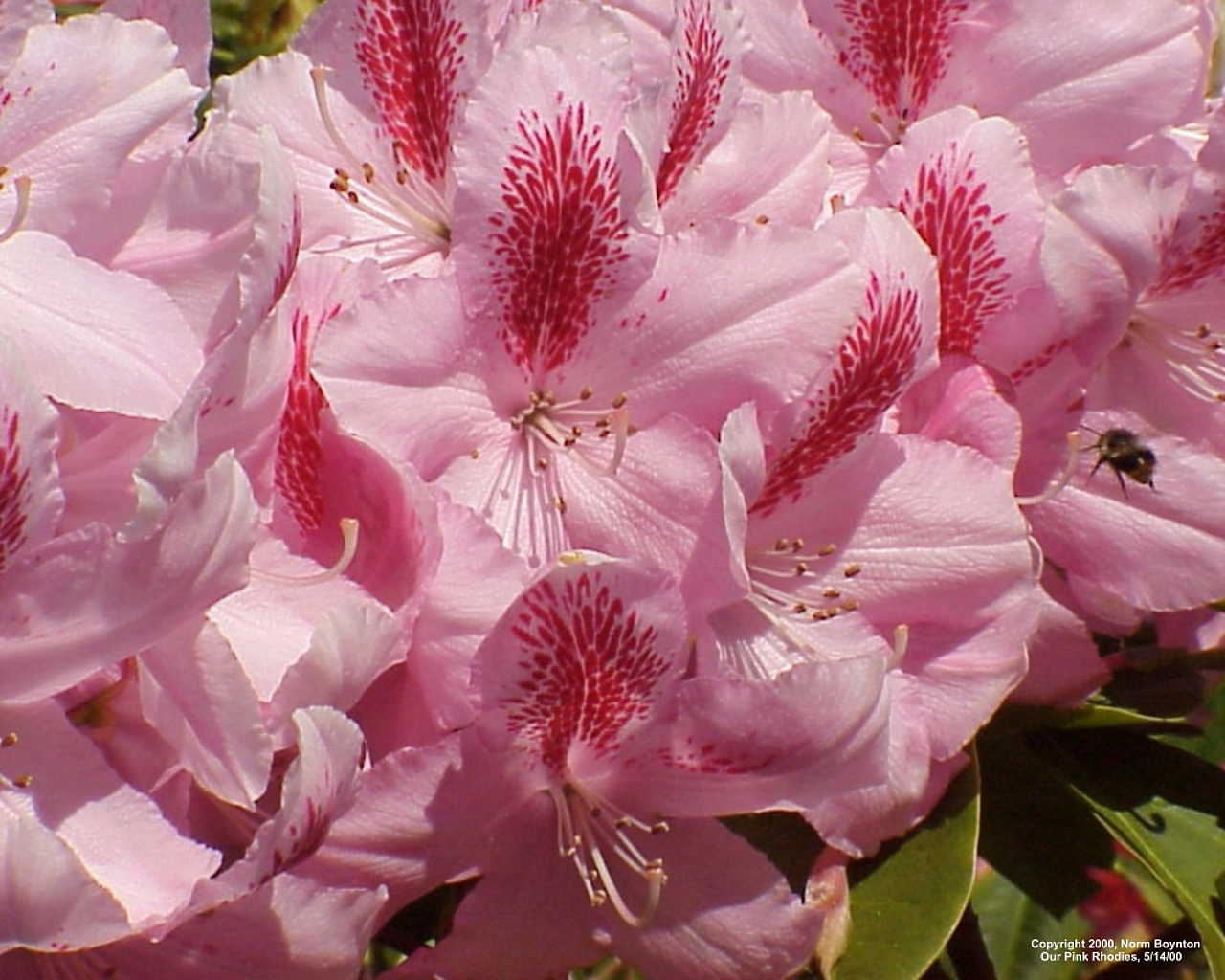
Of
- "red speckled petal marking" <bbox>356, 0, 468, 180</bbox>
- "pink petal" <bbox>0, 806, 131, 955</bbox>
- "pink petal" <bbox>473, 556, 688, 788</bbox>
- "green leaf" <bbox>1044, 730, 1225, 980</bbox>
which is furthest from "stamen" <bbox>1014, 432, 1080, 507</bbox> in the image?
"pink petal" <bbox>0, 806, 131, 955</bbox>

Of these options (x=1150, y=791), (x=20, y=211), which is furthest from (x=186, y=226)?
(x=1150, y=791)

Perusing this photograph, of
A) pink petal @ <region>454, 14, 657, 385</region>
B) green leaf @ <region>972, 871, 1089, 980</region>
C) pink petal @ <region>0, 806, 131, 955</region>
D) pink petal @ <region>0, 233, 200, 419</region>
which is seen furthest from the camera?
green leaf @ <region>972, 871, 1089, 980</region>

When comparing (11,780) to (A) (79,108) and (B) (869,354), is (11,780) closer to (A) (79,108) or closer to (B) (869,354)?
(A) (79,108)

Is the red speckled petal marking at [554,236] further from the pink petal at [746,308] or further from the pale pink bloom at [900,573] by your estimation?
the pale pink bloom at [900,573]

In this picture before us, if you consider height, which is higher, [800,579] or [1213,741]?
[800,579]

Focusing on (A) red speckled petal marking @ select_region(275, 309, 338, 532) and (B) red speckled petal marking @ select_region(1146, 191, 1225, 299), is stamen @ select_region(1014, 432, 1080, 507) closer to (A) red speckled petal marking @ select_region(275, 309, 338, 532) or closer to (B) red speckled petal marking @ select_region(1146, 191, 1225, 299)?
(B) red speckled petal marking @ select_region(1146, 191, 1225, 299)

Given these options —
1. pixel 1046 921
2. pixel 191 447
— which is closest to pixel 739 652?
pixel 191 447
